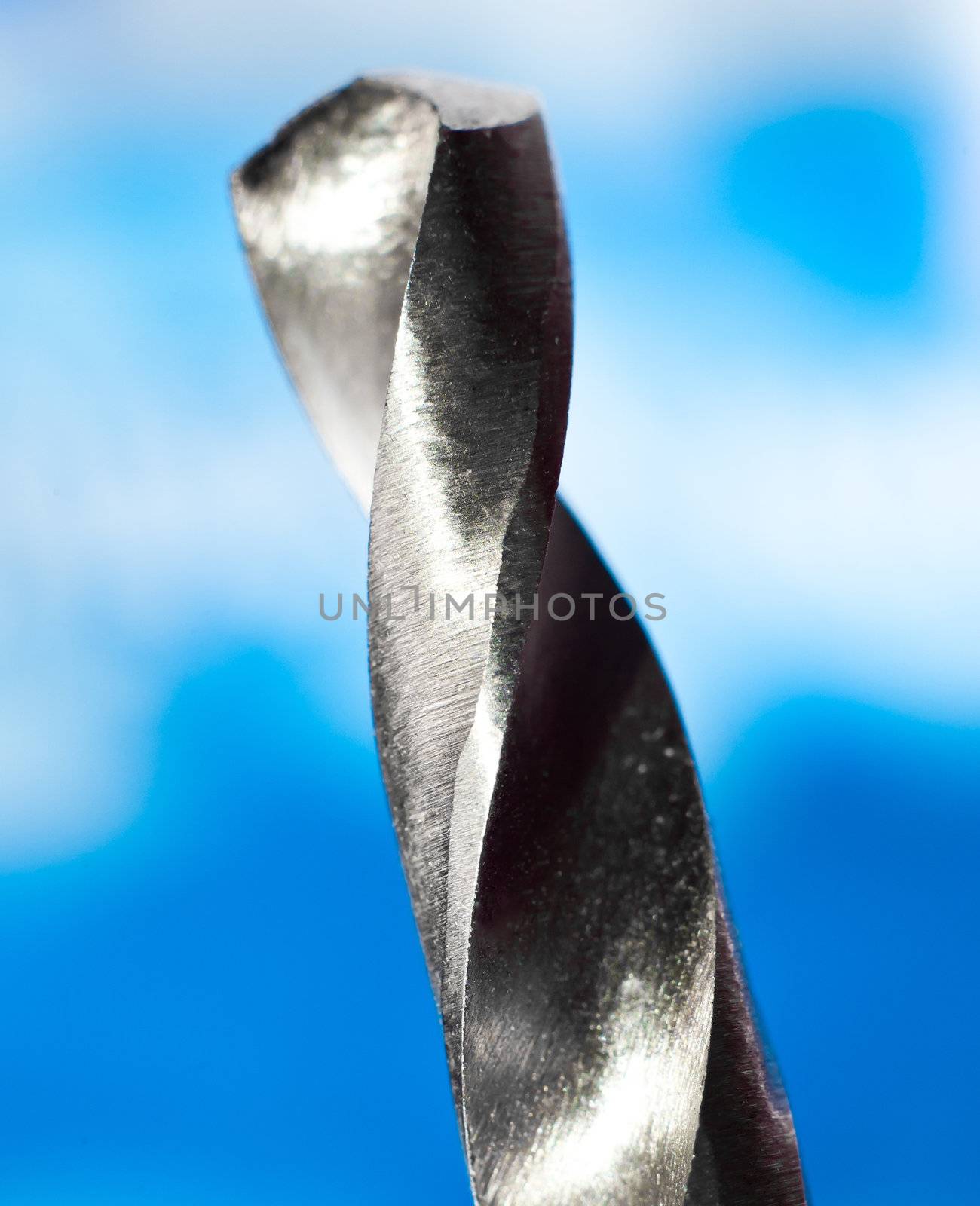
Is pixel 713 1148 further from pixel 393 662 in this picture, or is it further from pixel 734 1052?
pixel 393 662

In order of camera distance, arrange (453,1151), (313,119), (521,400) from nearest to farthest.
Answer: (521,400), (313,119), (453,1151)

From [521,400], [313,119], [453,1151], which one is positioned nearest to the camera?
[521,400]

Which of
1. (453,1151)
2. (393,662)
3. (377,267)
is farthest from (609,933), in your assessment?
(453,1151)

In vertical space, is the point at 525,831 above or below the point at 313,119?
below

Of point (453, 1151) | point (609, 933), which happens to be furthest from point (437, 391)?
point (453, 1151)

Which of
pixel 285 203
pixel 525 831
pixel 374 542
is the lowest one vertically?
pixel 525 831

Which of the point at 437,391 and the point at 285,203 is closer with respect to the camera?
the point at 437,391
